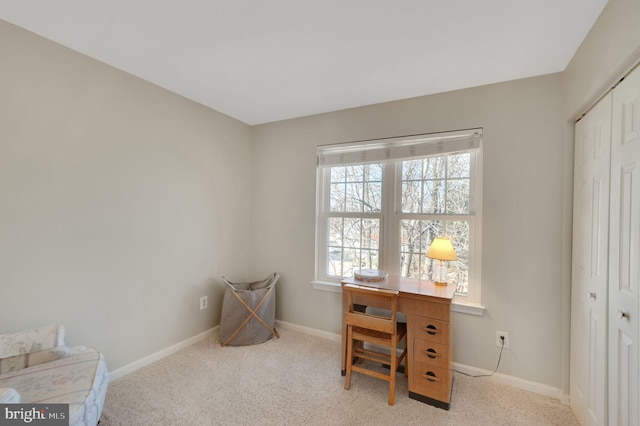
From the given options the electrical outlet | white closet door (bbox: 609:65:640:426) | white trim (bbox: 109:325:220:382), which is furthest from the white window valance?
white trim (bbox: 109:325:220:382)

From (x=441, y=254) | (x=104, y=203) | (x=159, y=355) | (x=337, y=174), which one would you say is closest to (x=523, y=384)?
(x=441, y=254)

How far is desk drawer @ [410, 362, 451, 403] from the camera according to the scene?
1798 mm

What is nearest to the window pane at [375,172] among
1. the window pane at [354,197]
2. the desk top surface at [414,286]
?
the window pane at [354,197]

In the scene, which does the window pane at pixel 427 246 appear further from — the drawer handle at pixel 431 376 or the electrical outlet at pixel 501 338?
the drawer handle at pixel 431 376

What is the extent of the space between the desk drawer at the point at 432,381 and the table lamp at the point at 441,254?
0.61 m

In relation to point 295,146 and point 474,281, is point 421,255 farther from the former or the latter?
point 295,146

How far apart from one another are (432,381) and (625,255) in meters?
1.30

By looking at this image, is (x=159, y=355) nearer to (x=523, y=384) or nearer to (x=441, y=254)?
(x=441, y=254)

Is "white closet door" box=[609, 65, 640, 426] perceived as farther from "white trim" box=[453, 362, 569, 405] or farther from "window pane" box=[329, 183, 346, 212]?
"window pane" box=[329, 183, 346, 212]

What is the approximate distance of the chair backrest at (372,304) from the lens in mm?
1883

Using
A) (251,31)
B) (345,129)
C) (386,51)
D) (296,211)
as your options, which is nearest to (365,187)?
(345,129)

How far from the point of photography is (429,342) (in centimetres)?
188

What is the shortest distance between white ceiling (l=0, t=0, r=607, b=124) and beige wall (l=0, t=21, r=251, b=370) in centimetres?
25

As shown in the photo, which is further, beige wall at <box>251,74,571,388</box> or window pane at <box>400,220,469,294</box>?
window pane at <box>400,220,469,294</box>
